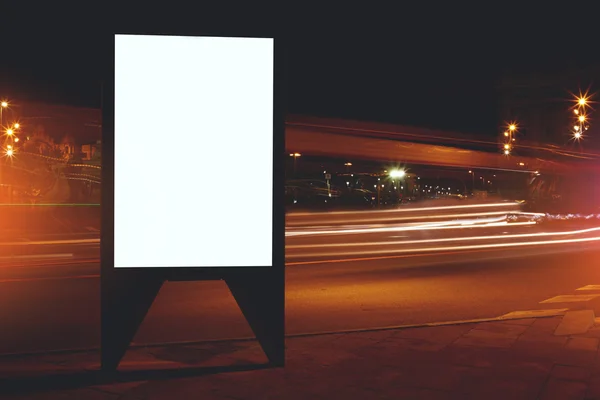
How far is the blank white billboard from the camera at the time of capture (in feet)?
16.4

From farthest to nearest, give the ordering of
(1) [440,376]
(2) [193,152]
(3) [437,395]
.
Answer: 1. (2) [193,152]
2. (1) [440,376]
3. (3) [437,395]

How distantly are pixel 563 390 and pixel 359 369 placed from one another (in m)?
1.55

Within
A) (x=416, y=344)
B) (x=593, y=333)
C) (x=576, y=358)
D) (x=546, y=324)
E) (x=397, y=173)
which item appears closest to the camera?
(x=576, y=358)

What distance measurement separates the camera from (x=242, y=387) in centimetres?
475

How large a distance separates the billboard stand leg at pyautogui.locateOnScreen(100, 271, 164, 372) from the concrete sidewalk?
0.74ft

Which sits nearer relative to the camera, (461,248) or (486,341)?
(486,341)

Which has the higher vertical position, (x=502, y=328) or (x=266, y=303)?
(x=266, y=303)

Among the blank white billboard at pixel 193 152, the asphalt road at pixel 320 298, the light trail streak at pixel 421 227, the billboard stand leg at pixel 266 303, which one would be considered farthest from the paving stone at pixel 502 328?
the light trail streak at pixel 421 227

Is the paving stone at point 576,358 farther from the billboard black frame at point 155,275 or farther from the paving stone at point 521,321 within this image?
the billboard black frame at point 155,275

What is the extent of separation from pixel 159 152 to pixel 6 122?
38625 mm

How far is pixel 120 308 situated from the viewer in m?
5.00

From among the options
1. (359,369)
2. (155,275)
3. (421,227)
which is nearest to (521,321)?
(359,369)

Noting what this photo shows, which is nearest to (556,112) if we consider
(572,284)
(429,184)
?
(429,184)

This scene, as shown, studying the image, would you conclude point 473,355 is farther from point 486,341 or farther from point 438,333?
point 438,333
